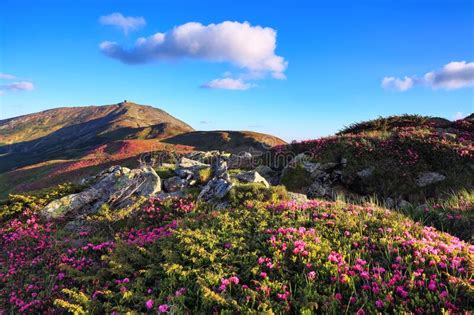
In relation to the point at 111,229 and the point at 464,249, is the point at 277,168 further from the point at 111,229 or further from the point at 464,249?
the point at 464,249

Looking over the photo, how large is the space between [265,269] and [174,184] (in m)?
9.00

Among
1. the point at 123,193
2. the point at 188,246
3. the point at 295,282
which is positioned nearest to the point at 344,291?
the point at 295,282

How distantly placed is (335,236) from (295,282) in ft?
5.92

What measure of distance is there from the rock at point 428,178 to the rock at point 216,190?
30.0 feet

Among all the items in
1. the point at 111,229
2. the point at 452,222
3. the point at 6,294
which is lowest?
the point at 6,294

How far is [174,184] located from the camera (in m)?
13.9

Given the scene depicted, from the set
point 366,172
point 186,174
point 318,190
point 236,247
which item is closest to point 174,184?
point 186,174

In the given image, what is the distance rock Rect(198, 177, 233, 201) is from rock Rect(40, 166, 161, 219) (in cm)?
252

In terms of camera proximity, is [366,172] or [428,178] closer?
[428,178]

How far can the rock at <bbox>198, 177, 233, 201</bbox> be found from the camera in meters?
11.4

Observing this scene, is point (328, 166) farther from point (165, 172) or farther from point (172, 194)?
point (165, 172)

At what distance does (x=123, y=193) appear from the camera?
13.1 metres

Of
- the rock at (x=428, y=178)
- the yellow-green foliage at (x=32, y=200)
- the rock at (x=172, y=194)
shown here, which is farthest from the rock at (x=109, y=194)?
the rock at (x=428, y=178)

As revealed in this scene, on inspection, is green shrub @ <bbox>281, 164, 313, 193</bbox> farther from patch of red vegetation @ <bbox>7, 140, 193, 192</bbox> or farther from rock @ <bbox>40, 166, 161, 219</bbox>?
patch of red vegetation @ <bbox>7, 140, 193, 192</bbox>
